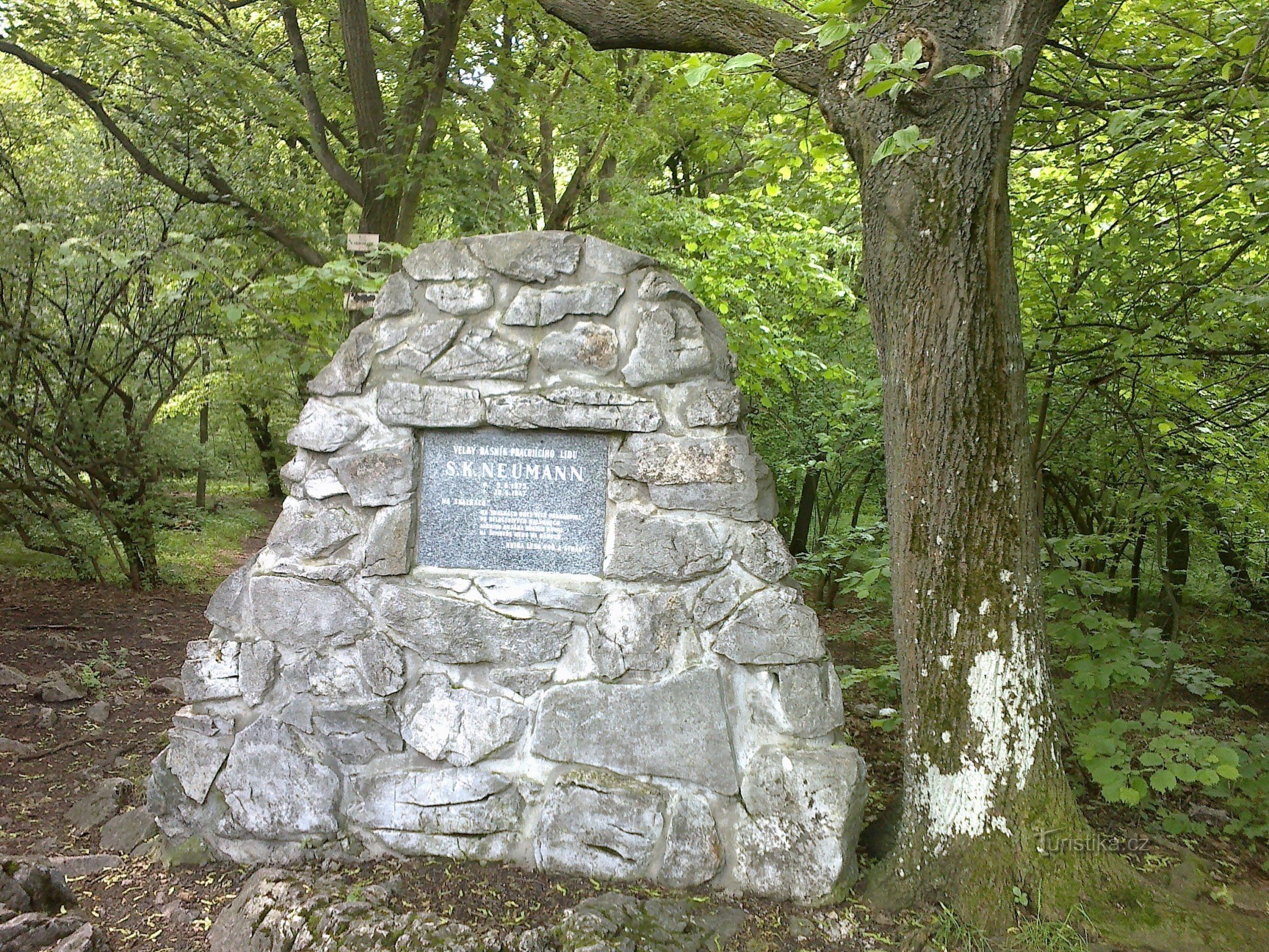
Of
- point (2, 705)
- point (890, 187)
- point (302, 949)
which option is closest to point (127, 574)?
point (2, 705)

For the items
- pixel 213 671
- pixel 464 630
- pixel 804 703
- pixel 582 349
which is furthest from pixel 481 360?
pixel 804 703

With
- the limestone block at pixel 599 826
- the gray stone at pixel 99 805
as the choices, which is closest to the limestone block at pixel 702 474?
the limestone block at pixel 599 826

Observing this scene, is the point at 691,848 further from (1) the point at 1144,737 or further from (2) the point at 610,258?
(1) the point at 1144,737

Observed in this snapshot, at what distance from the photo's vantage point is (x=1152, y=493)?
4.67 metres

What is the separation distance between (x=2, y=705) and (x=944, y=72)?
18.1 feet

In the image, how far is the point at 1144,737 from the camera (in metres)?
4.71

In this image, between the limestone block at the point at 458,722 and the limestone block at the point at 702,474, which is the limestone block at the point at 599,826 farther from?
the limestone block at the point at 702,474

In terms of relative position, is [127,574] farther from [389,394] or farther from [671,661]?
[671,661]

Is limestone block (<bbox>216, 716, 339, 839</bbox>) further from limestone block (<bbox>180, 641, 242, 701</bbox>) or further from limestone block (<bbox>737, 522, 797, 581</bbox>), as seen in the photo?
limestone block (<bbox>737, 522, 797, 581</bbox>)

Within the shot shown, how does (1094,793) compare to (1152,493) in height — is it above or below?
below

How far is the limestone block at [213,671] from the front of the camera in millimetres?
3619

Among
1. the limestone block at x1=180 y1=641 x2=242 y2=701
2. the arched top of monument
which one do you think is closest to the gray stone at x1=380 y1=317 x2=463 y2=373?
the arched top of monument

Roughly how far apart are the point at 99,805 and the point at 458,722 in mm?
1717

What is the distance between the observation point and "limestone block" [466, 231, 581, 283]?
3.45m
